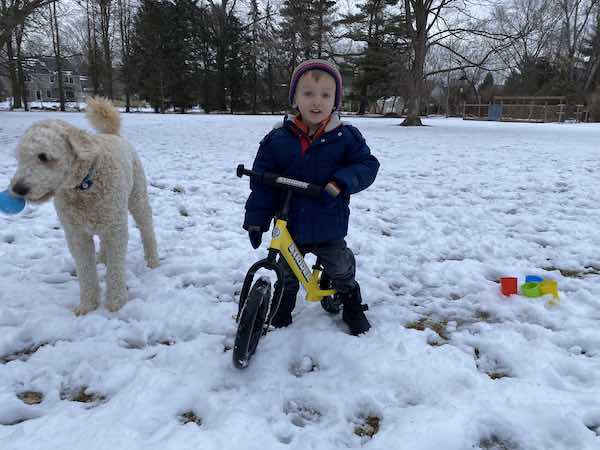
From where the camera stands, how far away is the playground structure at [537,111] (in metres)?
31.9

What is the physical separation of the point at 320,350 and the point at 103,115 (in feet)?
9.33

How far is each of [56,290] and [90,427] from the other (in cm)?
170

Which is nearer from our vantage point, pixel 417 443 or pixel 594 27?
pixel 417 443

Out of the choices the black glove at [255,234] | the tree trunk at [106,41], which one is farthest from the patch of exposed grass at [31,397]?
the tree trunk at [106,41]

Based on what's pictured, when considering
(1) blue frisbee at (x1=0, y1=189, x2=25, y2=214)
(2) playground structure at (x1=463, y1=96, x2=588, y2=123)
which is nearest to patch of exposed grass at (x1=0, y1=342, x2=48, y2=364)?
(1) blue frisbee at (x1=0, y1=189, x2=25, y2=214)

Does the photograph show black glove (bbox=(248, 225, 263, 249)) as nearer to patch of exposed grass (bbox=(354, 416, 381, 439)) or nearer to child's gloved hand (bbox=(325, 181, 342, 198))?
child's gloved hand (bbox=(325, 181, 342, 198))

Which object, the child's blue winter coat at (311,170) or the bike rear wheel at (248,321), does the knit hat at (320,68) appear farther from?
the bike rear wheel at (248,321)

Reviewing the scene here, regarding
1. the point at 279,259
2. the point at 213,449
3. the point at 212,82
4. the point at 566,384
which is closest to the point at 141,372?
the point at 213,449

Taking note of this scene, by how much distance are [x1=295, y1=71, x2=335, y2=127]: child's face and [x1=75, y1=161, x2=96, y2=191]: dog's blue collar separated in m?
1.49

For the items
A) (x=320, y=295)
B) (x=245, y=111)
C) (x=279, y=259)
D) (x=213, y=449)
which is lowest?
(x=213, y=449)

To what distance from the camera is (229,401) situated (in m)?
2.23

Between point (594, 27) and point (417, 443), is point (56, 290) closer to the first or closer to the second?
point (417, 443)

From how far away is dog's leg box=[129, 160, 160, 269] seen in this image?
152 inches

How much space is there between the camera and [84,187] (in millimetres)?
2834
